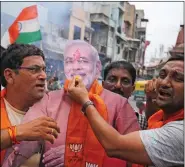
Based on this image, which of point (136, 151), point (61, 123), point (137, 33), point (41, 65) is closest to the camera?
point (136, 151)

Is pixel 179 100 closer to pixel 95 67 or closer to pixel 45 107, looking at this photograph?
pixel 95 67

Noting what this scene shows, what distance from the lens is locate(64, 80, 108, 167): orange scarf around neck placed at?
1.12 metres

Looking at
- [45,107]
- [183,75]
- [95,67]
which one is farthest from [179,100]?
[45,107]

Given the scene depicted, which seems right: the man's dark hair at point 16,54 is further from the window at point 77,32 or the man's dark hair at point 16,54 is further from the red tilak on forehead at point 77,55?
the window at point 77,32

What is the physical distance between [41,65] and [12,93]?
19cm

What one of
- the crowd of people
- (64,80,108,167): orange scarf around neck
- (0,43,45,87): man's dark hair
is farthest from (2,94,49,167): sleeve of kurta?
(0,43,45,87): man's dark hair

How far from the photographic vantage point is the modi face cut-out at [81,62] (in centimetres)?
119

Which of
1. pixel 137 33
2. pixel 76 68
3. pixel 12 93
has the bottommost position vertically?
pixel 12 93

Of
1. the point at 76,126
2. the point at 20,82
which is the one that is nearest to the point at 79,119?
the point at 76,126

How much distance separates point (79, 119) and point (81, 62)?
0.24m

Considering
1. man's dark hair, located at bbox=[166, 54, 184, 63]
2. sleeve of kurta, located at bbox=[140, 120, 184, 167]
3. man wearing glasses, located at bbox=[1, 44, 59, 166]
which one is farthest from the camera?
man wearing glasses, located at bbox=[1, 44, 59, 166]

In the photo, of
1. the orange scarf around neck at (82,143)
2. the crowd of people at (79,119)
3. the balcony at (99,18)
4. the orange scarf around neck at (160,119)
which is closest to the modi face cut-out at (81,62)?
the crowd of people at (79,119)

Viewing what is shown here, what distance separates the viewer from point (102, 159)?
3.74 feet

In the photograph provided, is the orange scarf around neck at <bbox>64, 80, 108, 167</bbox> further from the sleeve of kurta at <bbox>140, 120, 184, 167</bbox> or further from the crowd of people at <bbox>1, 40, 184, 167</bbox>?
the sleeve of kurta at <bbox>140, 120, 184, 167</bbox>
